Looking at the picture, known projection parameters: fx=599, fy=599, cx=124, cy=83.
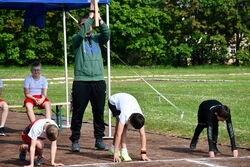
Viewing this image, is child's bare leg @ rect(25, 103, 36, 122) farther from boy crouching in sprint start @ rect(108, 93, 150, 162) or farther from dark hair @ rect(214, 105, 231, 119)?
dark hair @ rect(214, 105, 231, 119)

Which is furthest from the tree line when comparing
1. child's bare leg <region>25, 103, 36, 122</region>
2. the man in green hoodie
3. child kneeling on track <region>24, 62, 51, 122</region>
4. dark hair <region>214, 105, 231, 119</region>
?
dark hair <region>214, 105, 231, 119</region>

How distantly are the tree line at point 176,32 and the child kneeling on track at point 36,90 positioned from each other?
44815mm

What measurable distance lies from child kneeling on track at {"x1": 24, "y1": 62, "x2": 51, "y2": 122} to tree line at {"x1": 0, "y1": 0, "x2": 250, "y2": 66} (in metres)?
44.8

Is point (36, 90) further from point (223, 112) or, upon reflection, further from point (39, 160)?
point (223, 112)

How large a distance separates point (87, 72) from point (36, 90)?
1832 mm

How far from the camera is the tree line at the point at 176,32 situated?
57875mm

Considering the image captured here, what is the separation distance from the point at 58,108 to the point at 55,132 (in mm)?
4678

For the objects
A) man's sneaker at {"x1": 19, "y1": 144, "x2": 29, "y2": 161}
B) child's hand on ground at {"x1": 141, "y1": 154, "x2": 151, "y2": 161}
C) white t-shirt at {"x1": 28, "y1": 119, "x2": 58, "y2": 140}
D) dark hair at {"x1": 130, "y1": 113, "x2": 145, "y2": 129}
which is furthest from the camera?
man's sneaker at {"x1": 19, "y1": 144, "x2": 29, "y2": 161}

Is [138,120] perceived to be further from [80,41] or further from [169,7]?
[169,7]

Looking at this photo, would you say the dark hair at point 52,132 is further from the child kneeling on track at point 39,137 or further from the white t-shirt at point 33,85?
the white t-shirt at point 33,85

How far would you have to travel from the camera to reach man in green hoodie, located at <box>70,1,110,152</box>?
374 inches

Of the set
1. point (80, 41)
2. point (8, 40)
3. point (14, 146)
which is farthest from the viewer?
point (8, 40)

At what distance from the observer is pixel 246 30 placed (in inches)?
2331

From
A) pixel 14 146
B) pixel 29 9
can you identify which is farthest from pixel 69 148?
pixel 29 9
